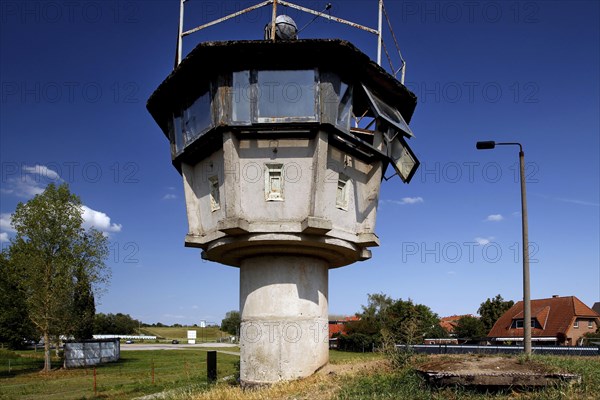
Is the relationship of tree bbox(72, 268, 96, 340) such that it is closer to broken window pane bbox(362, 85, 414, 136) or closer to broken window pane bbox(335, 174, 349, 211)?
broken window pane bbox(335, 174, 349, 211)

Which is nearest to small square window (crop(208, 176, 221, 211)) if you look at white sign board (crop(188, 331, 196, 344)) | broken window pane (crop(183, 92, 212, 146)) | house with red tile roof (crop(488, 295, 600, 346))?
broken window pane (crop(183, 92, 212, 146))

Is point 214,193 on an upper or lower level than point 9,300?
upper

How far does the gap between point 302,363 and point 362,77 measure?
8.08 metres

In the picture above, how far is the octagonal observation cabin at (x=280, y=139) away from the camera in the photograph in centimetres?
1318

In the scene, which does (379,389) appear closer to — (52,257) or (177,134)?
(177,134)

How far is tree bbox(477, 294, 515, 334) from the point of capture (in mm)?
67562

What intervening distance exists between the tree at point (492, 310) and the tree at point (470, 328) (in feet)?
7.37

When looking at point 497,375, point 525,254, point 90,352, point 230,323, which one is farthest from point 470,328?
point 230,323

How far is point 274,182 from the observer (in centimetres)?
1362

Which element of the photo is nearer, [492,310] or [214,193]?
[214,193]

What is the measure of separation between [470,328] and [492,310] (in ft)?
18.3

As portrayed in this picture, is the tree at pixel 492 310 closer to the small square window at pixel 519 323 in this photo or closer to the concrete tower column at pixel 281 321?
the small square window at pixel 519 323

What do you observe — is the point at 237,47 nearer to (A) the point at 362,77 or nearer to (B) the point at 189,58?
(B) the point at 189,58

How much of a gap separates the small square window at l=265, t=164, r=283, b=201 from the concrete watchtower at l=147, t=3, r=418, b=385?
27 mm
